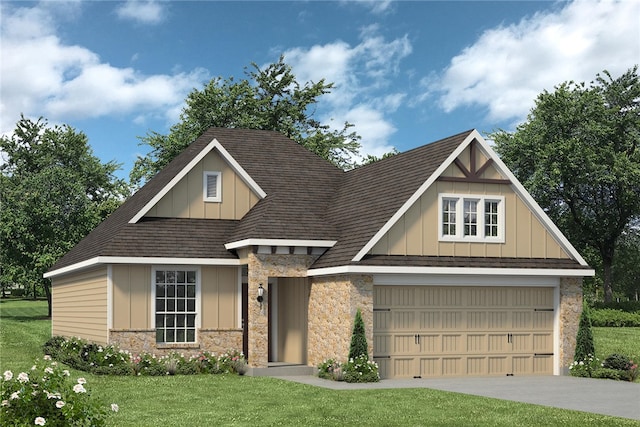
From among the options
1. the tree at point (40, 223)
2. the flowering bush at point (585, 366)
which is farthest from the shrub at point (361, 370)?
the tree at point (40, 223)

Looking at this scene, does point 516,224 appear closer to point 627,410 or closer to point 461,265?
point 461,265

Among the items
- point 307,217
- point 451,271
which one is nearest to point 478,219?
point 451,271

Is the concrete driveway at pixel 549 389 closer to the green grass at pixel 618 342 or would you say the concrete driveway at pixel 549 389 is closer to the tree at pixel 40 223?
the green grass at pixel 618 342

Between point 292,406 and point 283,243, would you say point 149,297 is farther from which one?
point 292,406

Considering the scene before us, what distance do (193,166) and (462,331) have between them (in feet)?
30.6

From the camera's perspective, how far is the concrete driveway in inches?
688

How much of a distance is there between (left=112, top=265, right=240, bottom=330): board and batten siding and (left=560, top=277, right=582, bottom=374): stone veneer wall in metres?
9.13

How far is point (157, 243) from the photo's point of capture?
2528 centimetres

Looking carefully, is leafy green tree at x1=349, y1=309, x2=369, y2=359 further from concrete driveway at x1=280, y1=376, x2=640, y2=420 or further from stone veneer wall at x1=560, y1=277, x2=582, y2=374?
stone veneer wall at x1=560, y1=277, x2=582, y2=374

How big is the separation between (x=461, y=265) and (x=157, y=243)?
8480mm

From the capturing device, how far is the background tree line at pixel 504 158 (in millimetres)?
50500

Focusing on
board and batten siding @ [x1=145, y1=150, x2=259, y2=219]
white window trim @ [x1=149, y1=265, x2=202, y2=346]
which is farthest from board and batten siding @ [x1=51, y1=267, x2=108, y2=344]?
board and batten siding @ [x1=145, y1=150, x2=259, y2=219]

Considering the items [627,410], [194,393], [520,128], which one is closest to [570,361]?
A: [627,410]

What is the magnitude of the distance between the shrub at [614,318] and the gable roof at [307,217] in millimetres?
21238
